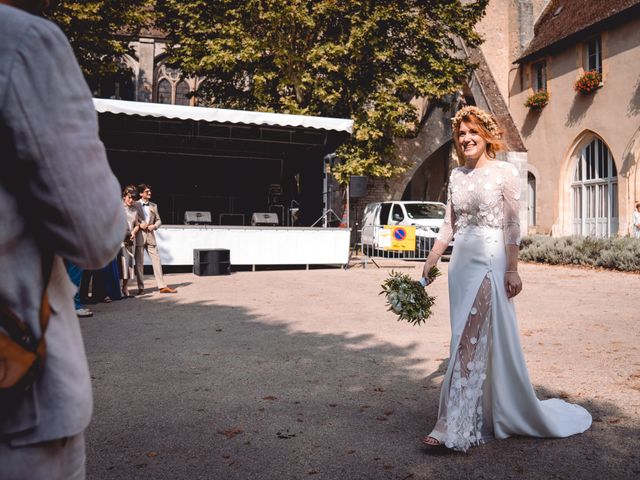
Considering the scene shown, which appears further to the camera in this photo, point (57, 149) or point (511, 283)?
point (511, 283)

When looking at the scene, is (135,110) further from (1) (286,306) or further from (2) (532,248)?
(2) (532,248)

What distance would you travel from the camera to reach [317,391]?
171 inches

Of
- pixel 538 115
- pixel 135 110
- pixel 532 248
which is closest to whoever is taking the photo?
pixel 135 110

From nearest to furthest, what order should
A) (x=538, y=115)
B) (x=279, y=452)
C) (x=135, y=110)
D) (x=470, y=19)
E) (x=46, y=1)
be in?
(x=46, y=1)
(x=279, y=452)
(x=135, y=110)
(x=470, y=19)
(x=538, y=115)

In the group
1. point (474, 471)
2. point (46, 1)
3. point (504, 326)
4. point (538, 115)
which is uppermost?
point (538, 115)

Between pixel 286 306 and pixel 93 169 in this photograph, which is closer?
pixel 93 169

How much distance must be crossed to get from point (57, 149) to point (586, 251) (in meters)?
16.4

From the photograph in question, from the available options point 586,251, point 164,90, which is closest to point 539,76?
point 586,251

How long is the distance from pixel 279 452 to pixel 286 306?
5.46 meters

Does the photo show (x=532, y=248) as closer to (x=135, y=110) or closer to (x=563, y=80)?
(x=563, y=80)

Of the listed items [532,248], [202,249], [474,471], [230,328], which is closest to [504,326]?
[474,471]

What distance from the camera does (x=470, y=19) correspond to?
20.7 meters

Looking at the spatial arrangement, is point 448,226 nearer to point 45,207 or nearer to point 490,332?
point 490,332

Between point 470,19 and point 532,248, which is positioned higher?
point 470,19
